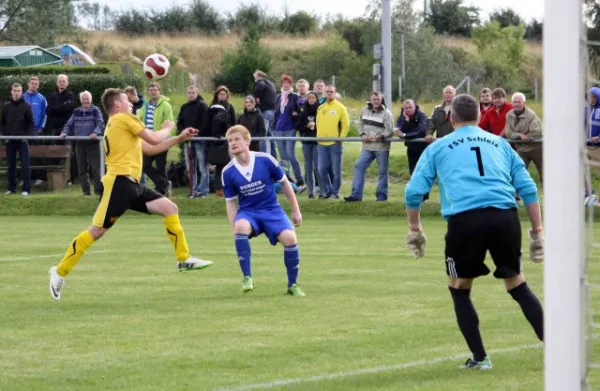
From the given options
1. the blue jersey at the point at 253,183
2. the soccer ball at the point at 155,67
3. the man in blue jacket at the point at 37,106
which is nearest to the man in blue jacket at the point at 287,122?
the soccer ball at the point at 155,67

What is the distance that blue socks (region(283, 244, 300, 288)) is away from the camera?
37.7 feet

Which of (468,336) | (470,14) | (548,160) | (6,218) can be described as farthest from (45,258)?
(470,14)

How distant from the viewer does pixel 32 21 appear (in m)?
53.3

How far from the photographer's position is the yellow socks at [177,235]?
12.3m

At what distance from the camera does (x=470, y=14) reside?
2918 inches

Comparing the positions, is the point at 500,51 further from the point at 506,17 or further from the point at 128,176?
the point at 128,176

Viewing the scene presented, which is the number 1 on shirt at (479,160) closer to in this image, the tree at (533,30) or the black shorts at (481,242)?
the black shorts at (481,242)

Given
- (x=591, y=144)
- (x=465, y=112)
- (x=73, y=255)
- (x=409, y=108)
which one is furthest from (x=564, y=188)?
(x=409, y=108)

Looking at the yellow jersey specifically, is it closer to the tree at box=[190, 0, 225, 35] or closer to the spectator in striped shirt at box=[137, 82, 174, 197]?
the spectator in striped shirt at box=[137, 82, 174, 197]

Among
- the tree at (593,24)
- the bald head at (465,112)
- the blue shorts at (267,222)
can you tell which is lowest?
the blue shorts at (267,222)

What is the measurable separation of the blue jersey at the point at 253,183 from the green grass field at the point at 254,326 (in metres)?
0.85

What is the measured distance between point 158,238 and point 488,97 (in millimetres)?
6255

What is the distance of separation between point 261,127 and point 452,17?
177 feet

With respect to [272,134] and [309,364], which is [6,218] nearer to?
[272,134]
